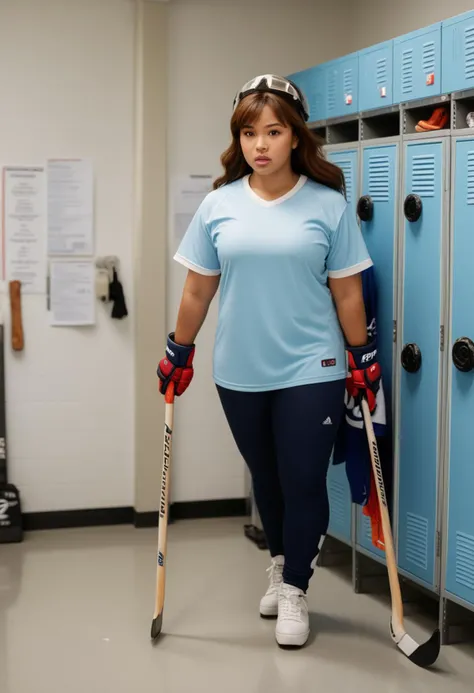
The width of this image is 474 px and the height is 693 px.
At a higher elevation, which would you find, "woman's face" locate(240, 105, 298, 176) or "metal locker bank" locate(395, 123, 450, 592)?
"woman's face" locate(240, 105, 298, 176)

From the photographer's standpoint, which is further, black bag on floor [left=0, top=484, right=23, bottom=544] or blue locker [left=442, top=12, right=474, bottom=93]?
black bag on floor [left=0, top=484, right=23, bottom=544]

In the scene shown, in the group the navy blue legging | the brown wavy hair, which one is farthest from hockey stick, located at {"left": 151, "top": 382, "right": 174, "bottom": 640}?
the brown wavy hair

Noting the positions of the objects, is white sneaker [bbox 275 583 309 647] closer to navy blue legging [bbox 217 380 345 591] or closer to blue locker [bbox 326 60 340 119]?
navy blue legging [bbox 217 380 345 591]

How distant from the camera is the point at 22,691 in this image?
3094mm

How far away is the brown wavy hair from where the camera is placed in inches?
128

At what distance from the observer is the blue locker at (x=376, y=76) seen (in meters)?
3.62

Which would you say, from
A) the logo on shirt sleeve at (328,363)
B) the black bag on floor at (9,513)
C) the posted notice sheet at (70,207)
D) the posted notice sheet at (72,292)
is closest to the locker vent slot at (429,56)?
the logo on shirt sleeve at (328,363)

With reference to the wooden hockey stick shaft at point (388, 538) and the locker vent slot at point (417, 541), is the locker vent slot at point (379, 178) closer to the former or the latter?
the wooden hockey stick shaft at point (388, 538)

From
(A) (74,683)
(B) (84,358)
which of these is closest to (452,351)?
(A) (74,683)

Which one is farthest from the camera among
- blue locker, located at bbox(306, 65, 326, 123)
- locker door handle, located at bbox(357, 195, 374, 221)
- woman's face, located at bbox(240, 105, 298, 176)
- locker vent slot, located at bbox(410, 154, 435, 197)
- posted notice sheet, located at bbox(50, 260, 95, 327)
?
posted notice sheet, located at bbox(50, 260, 95, 327)

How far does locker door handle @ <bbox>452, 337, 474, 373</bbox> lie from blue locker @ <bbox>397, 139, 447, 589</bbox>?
125mm

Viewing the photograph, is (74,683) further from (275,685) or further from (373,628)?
(373,628)

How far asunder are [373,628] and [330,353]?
3.39 ft

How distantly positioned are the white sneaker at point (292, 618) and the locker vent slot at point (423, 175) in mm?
1425
